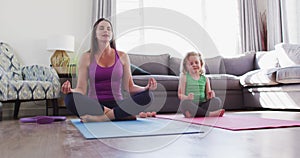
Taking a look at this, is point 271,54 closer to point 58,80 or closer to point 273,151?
point 58,80

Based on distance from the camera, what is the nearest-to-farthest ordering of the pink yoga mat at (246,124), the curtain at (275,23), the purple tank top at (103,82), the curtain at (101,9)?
1. the pink yoga mat at (246,124)
2. the purple tank top at (103,82)
3. the curtain at (101,9)
4. the curtain at (275,23)

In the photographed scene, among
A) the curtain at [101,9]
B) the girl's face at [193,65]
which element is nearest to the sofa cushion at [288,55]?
the girl's face at [193,65]

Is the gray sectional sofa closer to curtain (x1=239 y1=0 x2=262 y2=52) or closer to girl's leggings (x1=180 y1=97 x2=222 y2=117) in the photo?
curtain (x1=239 y1=0 x2=262 y2=52)

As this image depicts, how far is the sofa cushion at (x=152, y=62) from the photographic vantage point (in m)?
3.91

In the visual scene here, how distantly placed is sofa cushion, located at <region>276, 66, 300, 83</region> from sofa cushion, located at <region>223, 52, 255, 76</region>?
1168 mm

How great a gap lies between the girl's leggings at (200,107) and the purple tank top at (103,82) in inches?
20.0

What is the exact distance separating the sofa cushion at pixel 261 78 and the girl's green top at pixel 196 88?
1.01 m

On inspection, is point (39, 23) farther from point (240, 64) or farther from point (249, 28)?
point (249, 28)

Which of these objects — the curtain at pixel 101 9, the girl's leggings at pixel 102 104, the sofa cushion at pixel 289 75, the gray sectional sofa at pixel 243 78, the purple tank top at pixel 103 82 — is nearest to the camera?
the girl's leggings at pixel 102 104

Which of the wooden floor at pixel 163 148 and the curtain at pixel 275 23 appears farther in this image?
the curtain at pixel 275 23

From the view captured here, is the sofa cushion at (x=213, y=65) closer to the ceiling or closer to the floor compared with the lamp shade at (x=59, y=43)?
closer to the floor

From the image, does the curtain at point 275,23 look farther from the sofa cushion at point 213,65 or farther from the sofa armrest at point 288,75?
the sofa armrest at point 288,75

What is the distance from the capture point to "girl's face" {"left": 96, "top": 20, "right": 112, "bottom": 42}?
6.85 ft

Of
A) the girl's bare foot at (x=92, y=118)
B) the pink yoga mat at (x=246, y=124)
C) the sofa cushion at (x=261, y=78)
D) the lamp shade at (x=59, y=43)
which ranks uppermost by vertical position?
the lamp shade at (x=59, y=43)
